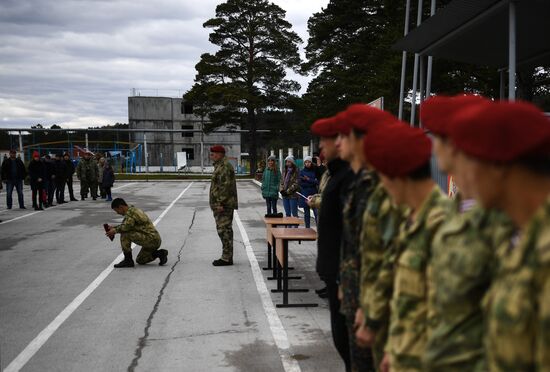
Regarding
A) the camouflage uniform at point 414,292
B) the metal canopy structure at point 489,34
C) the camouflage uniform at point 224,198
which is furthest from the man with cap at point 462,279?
the metal canopy structure at point 489,34

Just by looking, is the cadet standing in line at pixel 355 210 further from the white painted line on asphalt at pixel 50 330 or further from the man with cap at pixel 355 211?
the white painted line on asphalt at pixel 50 330

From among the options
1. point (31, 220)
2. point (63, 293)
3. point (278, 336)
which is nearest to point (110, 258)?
point (63, 293)

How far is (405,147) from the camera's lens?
88.3 inches

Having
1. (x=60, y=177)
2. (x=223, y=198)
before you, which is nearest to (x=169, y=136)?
(x=60, y=177)

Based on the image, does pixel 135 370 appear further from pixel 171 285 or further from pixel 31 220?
pixel 31 220

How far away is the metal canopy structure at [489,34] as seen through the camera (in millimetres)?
8758

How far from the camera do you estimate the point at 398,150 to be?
7.36ft

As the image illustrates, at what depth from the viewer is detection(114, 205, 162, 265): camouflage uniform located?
8719 millimetres

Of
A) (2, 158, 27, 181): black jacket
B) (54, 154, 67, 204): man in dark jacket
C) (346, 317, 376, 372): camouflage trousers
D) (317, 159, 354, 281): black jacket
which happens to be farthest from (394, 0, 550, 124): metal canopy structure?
(54, 154, 67, 204): man in dark jacket

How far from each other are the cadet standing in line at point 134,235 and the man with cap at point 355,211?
622 cm

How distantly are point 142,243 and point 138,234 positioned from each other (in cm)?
17

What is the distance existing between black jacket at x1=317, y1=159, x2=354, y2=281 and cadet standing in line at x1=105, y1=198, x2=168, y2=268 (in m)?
5.60

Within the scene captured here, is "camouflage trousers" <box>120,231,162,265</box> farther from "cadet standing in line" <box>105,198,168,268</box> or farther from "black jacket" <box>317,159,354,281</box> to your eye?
"black jacket" <box>317,159,354,281</box>

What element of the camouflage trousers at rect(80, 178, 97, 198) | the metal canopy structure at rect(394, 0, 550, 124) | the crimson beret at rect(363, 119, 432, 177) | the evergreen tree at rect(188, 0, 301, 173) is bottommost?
the camouflage trousers at rect(80, 178, 97, 198)
